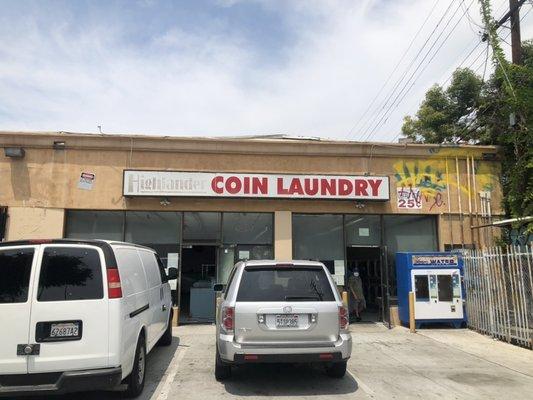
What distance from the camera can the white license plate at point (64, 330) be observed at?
524 centimetres

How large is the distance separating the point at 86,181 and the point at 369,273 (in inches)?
387

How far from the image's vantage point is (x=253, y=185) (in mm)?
13367

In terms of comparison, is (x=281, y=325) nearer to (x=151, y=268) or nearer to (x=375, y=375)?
(x=375, y=375)

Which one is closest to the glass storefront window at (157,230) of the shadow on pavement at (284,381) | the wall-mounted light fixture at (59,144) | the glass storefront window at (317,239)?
the wall-mounted light fixture at (59,144)

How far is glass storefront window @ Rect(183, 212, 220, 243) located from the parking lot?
3717 millimetres

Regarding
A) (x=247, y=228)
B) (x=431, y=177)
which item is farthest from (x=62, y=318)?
(x=431, y=177)

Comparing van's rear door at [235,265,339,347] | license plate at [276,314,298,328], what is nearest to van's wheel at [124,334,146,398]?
van's rear door at [235,265,339,347]

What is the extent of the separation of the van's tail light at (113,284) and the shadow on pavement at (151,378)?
164cm

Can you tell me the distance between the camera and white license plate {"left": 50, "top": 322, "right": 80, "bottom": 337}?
5.24m

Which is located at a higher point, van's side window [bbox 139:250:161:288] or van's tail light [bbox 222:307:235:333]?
van's side window [bbox 139:250:161:288]

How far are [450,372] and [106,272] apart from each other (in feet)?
18.7

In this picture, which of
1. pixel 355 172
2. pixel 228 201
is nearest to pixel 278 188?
pixel 228 201

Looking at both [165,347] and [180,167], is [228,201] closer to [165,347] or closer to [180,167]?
[180,167]

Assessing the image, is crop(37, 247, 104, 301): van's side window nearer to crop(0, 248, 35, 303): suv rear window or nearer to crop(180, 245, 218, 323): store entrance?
crop(0, 248, 35, 303): suv rear window
